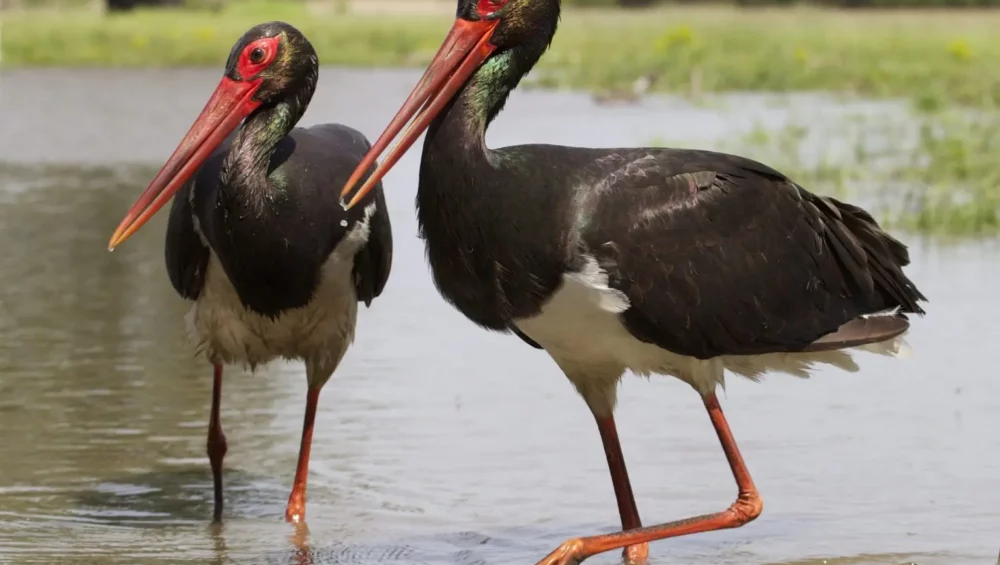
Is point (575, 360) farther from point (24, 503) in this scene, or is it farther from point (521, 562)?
point (24, 503)

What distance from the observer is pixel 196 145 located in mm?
5668

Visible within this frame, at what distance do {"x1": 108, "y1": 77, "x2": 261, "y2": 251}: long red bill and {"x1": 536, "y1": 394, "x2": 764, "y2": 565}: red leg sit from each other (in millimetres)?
1569

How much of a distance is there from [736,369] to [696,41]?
1995 cm

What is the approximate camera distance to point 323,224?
5.78 metres

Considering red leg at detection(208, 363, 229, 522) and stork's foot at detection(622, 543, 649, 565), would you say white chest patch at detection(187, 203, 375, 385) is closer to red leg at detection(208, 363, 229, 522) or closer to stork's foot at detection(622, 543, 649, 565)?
red leg at detection(208, 363, 229, 522)

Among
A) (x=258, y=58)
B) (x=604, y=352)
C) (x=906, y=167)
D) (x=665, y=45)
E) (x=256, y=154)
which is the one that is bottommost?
(x=665, y=45)

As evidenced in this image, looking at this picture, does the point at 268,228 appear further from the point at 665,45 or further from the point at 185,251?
the point at 665,45

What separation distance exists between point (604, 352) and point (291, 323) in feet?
4.32

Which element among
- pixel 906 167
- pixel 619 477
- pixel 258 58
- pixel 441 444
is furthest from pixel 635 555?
pixel 906 167

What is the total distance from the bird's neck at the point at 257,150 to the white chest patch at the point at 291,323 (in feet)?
1.04

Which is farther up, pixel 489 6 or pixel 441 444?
pixel 489 6

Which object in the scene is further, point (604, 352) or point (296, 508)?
point (296, 508)

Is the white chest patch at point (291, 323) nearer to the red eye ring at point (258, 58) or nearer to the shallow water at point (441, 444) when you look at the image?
the shallow water at point (441, 444)

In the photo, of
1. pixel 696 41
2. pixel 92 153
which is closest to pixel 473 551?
pixel 92 153
